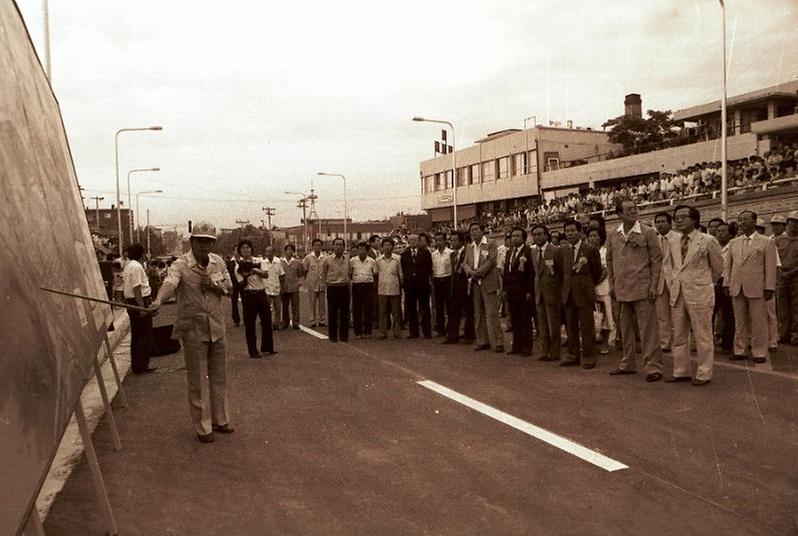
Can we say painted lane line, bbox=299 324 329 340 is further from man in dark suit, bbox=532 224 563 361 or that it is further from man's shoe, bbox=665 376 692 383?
man's shoe, bbox=665 376 692 383

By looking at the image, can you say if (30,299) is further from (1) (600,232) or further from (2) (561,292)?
(1) (600,232)

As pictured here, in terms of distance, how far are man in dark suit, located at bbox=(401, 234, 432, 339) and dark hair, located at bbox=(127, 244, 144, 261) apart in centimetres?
503

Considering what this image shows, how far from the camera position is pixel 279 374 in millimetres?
9266

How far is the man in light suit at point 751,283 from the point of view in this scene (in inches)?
349

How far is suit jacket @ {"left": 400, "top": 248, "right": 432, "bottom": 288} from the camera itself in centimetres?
1282

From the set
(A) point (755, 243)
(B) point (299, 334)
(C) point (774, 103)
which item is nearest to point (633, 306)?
(A) point (755, 243)

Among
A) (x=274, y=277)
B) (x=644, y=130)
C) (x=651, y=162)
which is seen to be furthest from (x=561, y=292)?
(x=644, y=130)

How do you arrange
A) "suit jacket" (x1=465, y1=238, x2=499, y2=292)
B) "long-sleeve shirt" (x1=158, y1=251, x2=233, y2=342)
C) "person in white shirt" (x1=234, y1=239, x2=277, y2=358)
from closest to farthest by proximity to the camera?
"long-sleeve shirt" (x1=158, y1=251, x2=233, y2=342) < "person in white shirt" (x1=234, y1=239, x2=277, y2=358) < "suit jacket" (x1=465, y1=238, x2=499, y2=292)

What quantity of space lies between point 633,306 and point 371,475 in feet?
16.1

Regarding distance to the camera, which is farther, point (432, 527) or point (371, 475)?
point (371, 475)

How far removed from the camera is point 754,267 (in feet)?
29.9

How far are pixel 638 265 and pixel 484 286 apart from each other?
3162 millimetres

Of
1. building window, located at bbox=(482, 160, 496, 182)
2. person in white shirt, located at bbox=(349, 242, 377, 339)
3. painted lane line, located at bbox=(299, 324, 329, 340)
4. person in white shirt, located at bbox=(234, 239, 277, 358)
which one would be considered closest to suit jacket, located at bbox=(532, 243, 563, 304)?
person in white shirt, located at bbox=(349, 242, 377, 339)

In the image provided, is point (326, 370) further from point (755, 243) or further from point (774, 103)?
point (774, 103)
